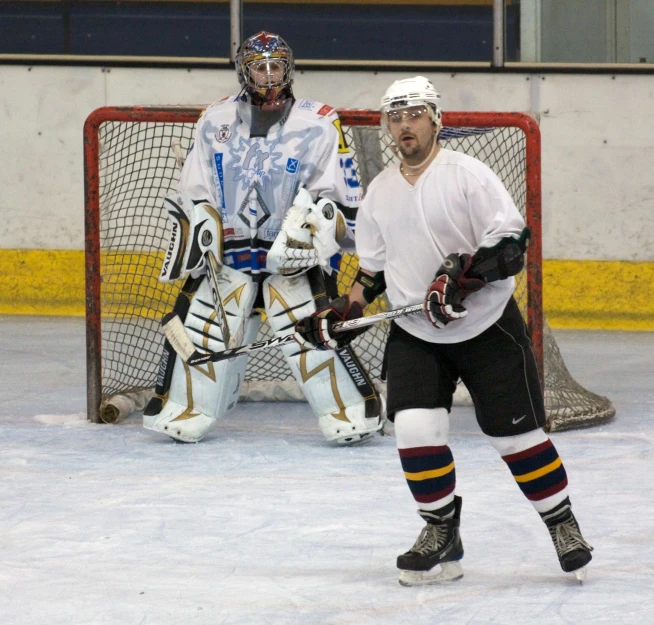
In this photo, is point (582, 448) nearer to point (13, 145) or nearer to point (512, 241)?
point (512, 241)

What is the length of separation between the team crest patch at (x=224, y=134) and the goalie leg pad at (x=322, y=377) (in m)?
0.49

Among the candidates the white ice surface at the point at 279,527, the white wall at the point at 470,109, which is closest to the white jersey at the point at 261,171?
the white ice surface at the point at 279,527

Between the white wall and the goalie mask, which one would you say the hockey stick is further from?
the white wall

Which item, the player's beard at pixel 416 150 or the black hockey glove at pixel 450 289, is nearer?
the black hockey glove at pixel 450 289

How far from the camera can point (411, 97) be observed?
2.61 meters

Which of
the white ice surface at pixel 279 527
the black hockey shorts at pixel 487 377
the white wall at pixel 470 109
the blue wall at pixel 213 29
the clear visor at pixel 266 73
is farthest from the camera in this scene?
the blue wall at pixel 213 29

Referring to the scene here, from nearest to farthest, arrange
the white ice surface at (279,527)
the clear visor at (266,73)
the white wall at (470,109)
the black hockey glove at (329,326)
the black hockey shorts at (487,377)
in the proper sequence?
the white ice surface at (279,527) → the black hockey shorts at (487,377) → the black hockey glove at (329,326) → the clear visor at (266,73) → the white wall at (470,109)

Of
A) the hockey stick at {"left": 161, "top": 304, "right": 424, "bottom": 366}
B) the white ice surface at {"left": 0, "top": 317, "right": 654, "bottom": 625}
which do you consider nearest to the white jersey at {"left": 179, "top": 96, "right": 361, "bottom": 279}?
the hockey stick at {"left": 161, "top": 304, "right": 424, "bottom": 366}

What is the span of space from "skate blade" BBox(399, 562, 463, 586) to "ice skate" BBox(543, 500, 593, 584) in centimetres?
22

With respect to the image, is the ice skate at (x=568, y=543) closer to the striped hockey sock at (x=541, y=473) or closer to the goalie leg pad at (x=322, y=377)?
the striped hockey sock at (x=541, y=473)

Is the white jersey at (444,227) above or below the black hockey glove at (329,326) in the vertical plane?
above

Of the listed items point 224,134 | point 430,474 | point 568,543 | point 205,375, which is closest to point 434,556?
point 430,474

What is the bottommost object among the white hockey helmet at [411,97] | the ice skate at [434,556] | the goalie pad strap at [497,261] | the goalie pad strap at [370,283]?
the ice skate at [434,556]

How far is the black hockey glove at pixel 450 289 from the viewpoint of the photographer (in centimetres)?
248
